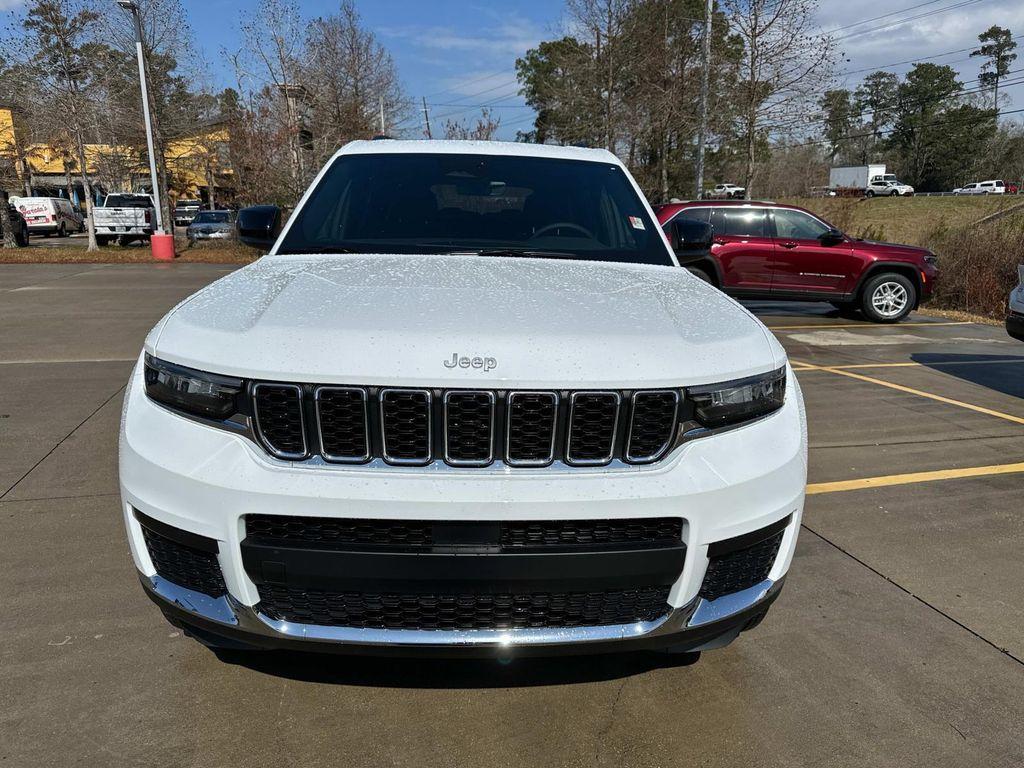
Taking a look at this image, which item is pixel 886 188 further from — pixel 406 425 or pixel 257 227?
pixel 406 425

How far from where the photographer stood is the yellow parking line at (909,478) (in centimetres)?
430

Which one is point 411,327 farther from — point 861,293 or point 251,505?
point 861,293

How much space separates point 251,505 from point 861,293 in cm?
1202

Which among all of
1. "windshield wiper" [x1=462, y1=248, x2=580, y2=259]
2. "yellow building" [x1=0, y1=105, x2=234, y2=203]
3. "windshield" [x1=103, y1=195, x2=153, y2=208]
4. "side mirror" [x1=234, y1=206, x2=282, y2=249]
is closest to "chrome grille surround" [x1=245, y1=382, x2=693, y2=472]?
"windshield wiper" [x1=462, y1=248, x2=580, y2=259]

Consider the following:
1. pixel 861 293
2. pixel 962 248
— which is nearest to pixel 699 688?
pixel 861 293

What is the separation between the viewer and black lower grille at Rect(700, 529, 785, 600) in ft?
6.43

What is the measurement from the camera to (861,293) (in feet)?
38.3

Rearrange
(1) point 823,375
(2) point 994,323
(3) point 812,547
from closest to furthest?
(3) point 812,547
(1) point 823,375
(2) point 994,323

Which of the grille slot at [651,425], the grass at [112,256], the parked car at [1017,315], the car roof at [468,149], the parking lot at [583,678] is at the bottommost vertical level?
the grass at [112,256]

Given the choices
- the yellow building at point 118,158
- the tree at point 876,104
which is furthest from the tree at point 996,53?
the yellow building at point 118,158

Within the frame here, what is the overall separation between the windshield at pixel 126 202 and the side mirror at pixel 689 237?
2891 centimetres

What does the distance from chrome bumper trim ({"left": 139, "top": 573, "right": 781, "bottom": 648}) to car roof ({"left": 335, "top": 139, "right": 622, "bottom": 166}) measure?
245 centimetres

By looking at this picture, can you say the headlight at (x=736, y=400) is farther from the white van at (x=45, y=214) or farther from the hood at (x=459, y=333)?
the white van at (x=45, y=214)

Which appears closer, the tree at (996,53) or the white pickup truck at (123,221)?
the white pickup truck at (123,221)
